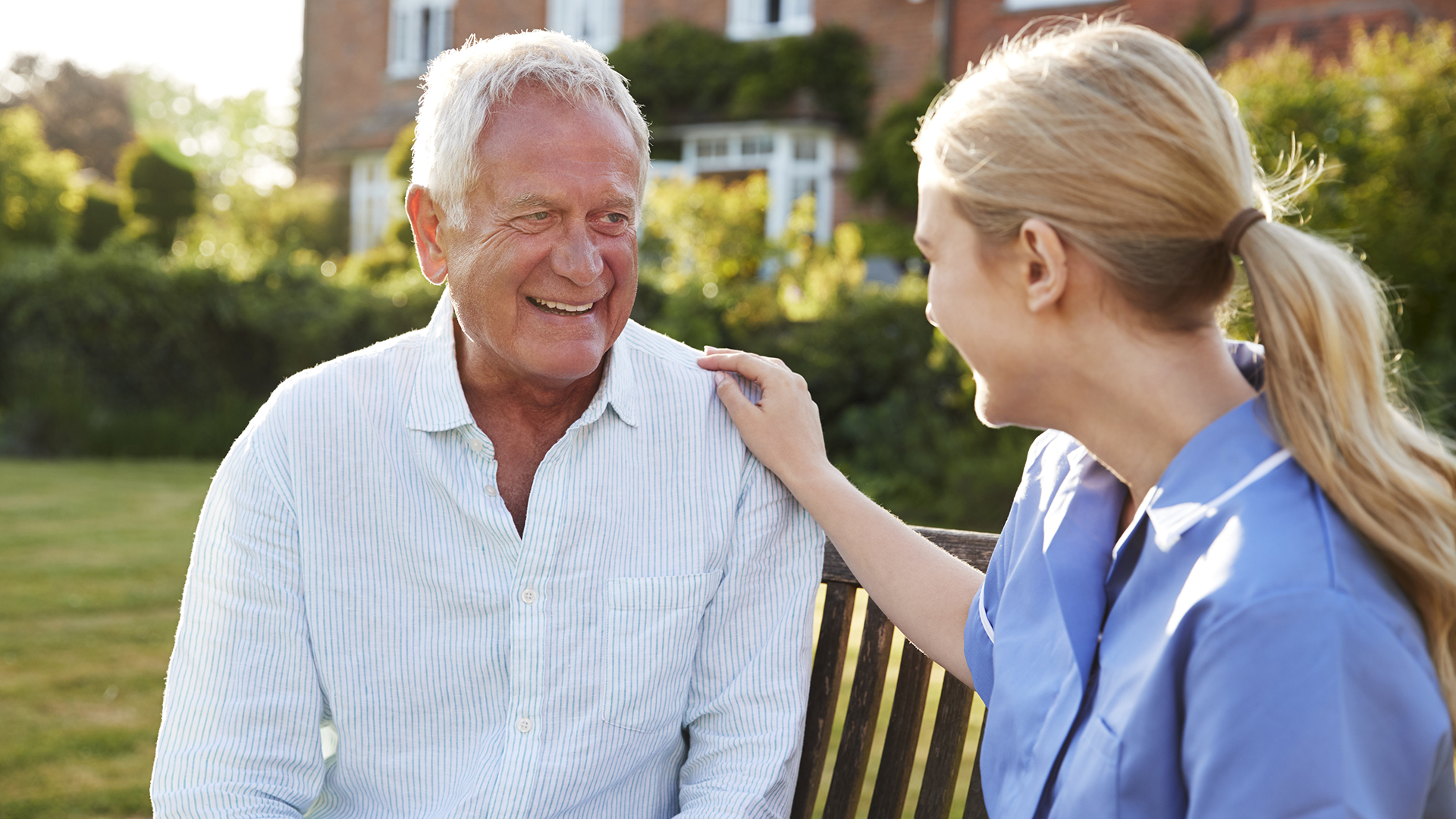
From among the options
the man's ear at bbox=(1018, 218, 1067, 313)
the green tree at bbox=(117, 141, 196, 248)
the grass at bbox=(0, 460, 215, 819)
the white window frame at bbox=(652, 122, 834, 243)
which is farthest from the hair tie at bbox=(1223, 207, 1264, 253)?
the green tree at bbox=(117, 141, 196, 248)

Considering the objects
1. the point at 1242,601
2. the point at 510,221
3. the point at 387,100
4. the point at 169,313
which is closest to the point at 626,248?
the point at 510,221

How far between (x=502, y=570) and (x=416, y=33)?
72.3 feet

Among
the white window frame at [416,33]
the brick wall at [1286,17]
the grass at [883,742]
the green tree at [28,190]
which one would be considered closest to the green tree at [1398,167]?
the grass at [883,742]

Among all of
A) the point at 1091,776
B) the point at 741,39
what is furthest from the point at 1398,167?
the point at 741,39

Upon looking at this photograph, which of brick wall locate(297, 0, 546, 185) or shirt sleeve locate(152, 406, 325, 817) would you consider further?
brick wall locate(297, 0, 546, 185)

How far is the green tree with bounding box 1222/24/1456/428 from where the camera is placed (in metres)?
7.96

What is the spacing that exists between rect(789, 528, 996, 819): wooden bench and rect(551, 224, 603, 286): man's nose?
2.37 ft

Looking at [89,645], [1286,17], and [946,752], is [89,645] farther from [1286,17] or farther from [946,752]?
[1286,17]

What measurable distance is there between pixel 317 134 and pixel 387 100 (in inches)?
70.0

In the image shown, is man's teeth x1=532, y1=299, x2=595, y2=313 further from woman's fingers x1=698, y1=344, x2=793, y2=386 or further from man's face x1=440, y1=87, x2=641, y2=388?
woman's fingers x1=698, y1=344, x2=793, y2=386

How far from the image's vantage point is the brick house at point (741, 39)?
14531 mm

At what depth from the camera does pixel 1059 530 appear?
1766 millimetres

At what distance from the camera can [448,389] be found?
2303 millimetres

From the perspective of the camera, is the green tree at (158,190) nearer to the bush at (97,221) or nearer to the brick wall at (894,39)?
the bush at (97,221)
